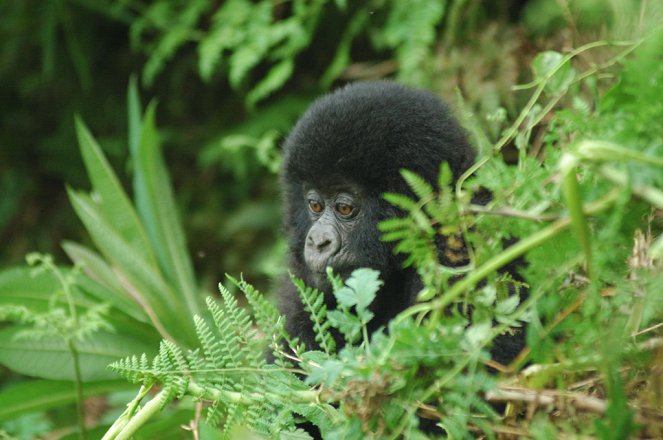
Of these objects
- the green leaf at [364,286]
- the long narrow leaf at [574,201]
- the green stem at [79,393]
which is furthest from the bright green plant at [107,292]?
the long narrow leaf at [574,201]

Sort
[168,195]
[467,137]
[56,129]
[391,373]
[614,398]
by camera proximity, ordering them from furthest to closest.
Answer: [56,129], [168,195], [467,137], [391,373], [614,398]

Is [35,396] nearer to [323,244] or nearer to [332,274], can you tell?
[323,244]

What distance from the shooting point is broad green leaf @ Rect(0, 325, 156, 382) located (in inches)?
110

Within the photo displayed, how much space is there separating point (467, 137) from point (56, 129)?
4.86 metres

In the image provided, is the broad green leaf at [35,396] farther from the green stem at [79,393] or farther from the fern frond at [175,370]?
the fern frond at [175,370]

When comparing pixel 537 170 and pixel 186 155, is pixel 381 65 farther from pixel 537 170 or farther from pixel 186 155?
pixel 537 170

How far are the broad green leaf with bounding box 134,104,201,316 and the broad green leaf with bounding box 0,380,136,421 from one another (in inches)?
27.5

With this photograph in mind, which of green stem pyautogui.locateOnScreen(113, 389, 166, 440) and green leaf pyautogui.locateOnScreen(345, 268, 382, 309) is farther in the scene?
green stem pyautogui.locateOnScreen(113, 389, 166, 440)

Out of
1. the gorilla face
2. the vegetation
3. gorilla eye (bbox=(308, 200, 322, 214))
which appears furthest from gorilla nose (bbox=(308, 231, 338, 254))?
the vegetation

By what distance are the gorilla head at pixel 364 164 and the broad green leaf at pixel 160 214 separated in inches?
39.1

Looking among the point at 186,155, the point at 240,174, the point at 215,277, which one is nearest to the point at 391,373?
the point at 240,174

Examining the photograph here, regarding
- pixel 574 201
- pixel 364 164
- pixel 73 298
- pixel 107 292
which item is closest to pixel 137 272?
pixel 107 292

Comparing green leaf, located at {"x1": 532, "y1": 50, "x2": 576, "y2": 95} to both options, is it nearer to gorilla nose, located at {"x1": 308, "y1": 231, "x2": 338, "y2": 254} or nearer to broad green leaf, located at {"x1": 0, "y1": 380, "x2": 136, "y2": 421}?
gorilla nose, located at {"x1": 308, "y1": 231, "x2": 338, "y2": 254}

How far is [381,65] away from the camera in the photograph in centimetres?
448
